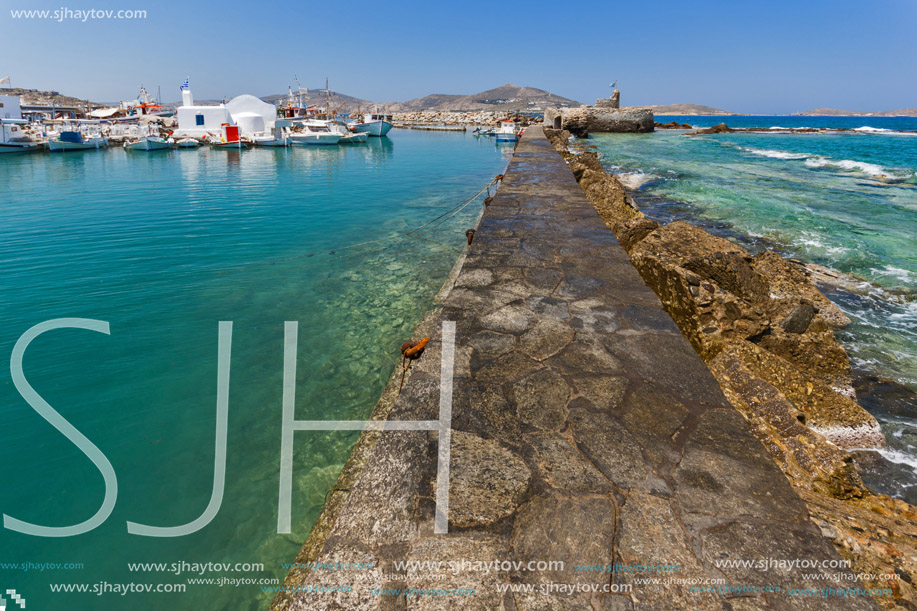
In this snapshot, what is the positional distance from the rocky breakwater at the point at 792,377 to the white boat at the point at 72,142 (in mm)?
45248

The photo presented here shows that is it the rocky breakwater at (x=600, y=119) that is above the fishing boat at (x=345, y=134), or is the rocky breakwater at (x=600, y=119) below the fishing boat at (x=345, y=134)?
above

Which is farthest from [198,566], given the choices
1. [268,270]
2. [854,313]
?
[854,313]

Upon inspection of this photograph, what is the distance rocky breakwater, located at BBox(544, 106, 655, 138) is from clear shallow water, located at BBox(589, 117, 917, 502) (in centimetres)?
2036

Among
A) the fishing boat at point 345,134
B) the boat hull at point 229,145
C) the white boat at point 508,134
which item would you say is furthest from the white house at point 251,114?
the white boat at point 508,134

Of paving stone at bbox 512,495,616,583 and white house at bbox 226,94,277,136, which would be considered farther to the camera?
white house at bbox 226,94,277,136

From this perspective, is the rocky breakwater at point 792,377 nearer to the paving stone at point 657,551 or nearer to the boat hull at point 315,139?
the paving stone at point 657,551

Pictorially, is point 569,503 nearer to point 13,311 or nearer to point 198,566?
point 198,566

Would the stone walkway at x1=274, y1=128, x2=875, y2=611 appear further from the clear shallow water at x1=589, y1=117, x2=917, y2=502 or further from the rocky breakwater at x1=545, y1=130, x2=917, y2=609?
the clear shallow water at x1=589, y1=117, x2=917, y2=502

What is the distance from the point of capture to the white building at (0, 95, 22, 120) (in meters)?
46.3

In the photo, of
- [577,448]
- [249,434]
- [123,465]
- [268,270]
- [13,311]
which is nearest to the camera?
[577,448]

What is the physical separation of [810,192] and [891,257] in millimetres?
8429

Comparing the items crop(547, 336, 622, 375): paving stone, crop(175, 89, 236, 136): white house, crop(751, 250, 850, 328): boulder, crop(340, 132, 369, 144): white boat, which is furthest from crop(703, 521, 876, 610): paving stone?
crop(175, 89, 236, 136): white house

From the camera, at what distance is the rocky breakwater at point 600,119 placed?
137ft

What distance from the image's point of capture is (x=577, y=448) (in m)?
1.93
